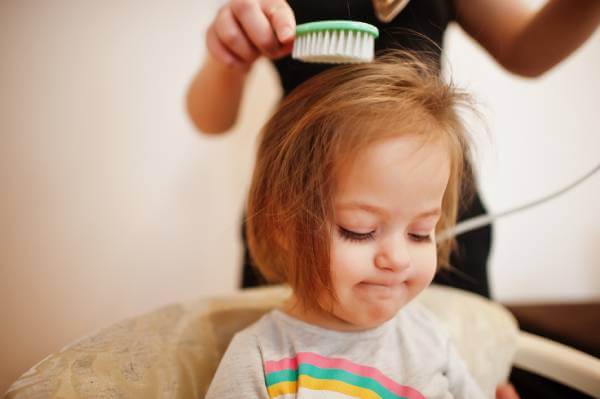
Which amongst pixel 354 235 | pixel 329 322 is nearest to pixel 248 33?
pixel 354 235

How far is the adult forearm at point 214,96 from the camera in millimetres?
640

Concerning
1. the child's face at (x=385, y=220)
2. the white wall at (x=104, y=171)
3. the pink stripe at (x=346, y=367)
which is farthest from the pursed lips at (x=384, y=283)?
the white wall at (x=104, y=171)

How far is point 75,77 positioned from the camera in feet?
2.72

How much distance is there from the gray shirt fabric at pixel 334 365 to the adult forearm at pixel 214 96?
1.15ft

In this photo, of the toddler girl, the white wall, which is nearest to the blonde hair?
the toddler girl

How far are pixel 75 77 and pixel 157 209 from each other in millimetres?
338

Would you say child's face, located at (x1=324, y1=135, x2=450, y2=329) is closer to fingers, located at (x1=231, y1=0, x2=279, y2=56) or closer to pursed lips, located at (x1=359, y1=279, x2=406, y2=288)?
pursed lips, located at (x1=359, y1=279, x2=406, y2=288)

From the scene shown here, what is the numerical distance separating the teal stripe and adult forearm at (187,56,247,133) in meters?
0.41

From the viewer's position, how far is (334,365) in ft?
1.61

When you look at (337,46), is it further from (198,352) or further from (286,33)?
(198,352)

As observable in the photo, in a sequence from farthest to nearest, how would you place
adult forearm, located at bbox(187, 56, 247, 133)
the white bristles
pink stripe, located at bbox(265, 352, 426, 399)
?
adult forearm, located at bbox(187, 56, 247, 133), pink stripe, located at bbox(265, 352, 426, 399), the white bristles

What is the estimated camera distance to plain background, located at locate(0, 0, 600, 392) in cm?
71

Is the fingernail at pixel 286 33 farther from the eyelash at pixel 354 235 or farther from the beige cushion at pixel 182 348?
the beige cushion at pixel 182 348

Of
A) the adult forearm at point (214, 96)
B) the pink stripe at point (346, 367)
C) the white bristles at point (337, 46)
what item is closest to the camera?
the white bristles at point (337, 46)
